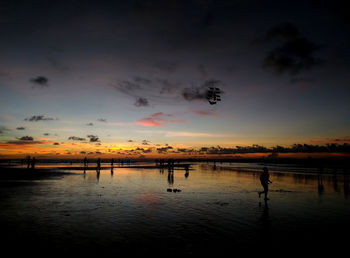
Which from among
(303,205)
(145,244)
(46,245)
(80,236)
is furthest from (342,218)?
(46,245)

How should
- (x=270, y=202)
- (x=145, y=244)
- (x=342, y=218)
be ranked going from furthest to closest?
(x=270, y=202) → (x=342, y=218) → (x=145, y=244)

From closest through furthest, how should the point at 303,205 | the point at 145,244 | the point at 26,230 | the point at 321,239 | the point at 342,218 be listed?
the point at 145,244
the point at 321,239
the point at 26,230
the point at 342,218
the point at 303,205

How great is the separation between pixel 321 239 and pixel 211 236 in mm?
5665

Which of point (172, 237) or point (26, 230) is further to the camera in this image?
point (26, 230)

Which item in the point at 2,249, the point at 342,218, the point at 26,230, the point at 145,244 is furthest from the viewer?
the point at 342,218

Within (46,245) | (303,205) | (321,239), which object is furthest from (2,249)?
(303,205)

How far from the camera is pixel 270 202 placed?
2145 centimetres

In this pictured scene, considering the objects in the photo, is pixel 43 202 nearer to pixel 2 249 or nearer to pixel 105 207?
pixel 105 207

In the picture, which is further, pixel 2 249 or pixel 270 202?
pixel 270 202

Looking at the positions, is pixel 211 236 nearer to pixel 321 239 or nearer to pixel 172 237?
pixel 172 237

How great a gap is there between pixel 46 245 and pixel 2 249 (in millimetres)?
1740

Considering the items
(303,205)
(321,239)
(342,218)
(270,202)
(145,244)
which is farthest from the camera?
(270,202)

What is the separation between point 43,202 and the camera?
2066 centimetres

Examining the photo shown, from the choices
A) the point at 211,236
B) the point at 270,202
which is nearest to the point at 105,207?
the point at 211,236
